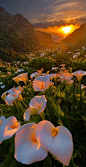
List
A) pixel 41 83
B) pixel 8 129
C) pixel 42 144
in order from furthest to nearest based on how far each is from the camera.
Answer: pixel 41 83 < pixel 8 129 < pixel 42 144

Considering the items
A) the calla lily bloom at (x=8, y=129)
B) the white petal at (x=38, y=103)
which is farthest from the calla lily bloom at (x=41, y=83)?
the calla lily bloom at (x=8, y=129)

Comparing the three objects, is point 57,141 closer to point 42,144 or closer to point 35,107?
point 42,144

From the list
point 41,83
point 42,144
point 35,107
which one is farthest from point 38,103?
point 42,144

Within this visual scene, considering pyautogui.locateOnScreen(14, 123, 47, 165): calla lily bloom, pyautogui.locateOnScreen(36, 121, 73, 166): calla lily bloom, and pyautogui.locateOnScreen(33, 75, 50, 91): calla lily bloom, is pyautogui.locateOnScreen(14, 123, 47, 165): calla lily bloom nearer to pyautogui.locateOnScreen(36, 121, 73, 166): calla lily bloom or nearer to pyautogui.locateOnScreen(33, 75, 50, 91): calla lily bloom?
pyautogui.locateOnScreen(36, 121, 73, 166): calla lily bloom

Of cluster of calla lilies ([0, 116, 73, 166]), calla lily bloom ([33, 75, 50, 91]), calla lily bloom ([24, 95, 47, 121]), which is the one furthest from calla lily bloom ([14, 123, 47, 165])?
calla lily bloom ([33, 75, 50, 91])

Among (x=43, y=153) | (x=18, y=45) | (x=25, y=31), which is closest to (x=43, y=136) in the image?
(x=43, y=153)

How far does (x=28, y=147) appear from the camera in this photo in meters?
0.80

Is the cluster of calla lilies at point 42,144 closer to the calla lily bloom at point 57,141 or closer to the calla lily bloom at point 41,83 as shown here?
the calla lily bloom at point 57,141

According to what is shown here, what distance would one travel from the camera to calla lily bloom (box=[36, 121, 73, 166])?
667mm

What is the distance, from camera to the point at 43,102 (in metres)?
1.04

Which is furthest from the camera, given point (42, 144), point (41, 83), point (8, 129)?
point (41, 83)

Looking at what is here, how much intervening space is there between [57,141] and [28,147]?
0.19 meters

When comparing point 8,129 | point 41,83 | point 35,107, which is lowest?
point 8,129

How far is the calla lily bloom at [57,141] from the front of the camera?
0.67 meters
